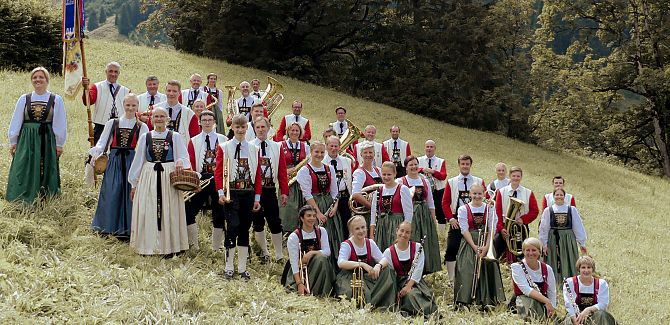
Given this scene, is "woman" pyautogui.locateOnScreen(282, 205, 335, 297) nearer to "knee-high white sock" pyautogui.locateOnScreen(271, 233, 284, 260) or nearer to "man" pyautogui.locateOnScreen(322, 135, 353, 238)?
"knee-high white sock" pyautogui.locateOnScreen(271, 233, 284, 260)

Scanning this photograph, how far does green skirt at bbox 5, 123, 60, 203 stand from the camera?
844cm

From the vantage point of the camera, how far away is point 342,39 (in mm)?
39438

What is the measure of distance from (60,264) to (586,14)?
30793 mm

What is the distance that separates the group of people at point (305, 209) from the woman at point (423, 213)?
0.07ft

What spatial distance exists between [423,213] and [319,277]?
2.68 m

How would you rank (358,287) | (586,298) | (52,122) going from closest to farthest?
(358,287)
(586,298)
(52,122)

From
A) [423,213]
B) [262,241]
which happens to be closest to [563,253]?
[423,213]

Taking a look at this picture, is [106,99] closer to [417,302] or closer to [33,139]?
[33,139]

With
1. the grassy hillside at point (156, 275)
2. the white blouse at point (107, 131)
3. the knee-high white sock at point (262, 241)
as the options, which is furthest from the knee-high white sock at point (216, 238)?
the white blouse at point (107, 131)

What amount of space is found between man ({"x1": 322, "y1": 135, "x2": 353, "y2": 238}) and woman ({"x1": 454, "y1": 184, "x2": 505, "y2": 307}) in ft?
5.17

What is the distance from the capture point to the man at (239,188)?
8.16m

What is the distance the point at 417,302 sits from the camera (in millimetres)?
7785

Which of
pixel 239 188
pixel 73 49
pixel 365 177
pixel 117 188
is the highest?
pixel 73 49

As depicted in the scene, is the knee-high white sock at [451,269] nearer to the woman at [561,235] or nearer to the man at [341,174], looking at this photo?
the woman at [561,235]
